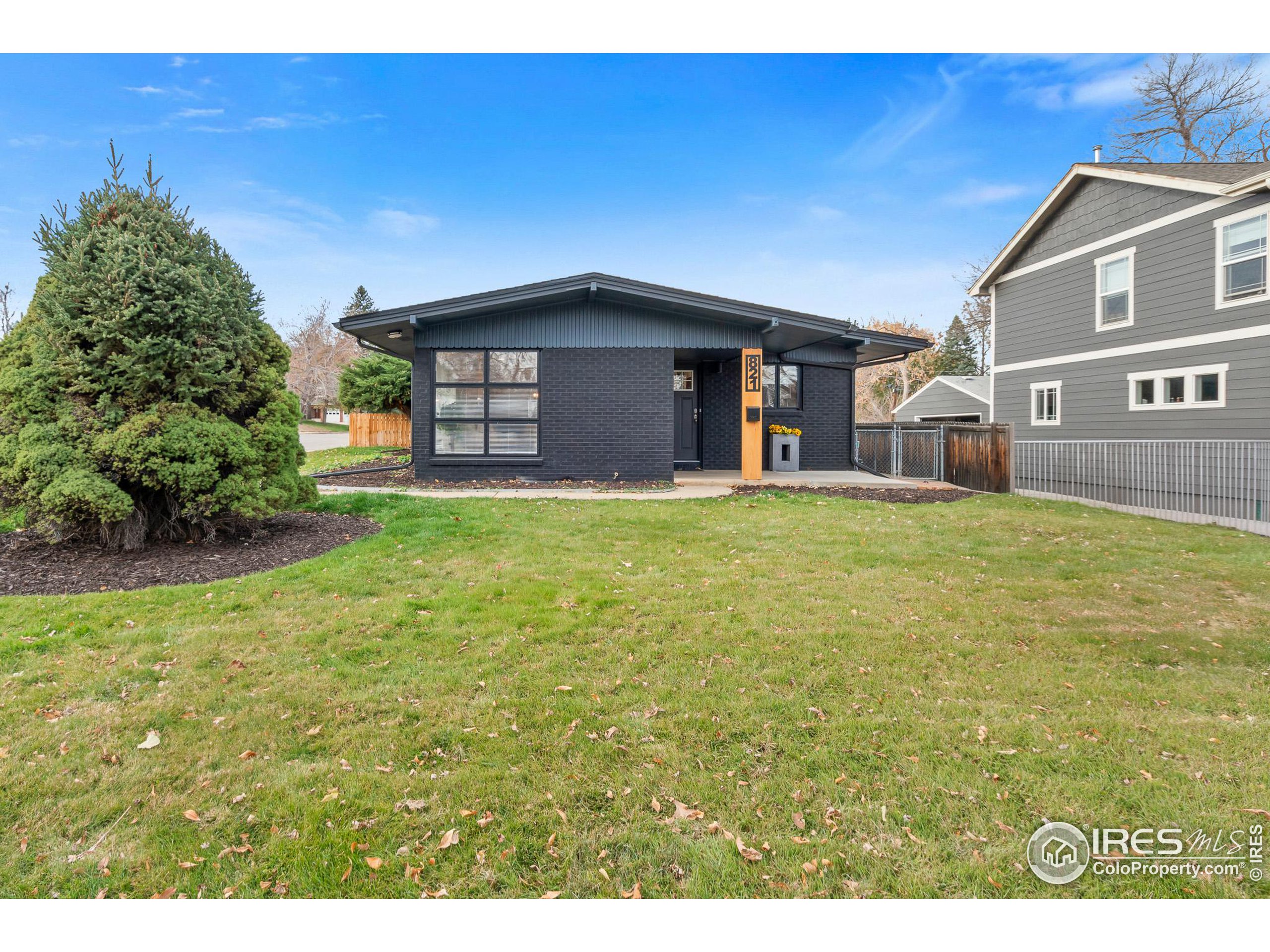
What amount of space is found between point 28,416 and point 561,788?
6.36 metres

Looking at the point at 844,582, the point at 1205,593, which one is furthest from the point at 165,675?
the point at 1205,593

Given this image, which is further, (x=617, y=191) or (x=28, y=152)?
(x=617, y=191)

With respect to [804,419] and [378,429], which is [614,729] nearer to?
[804,419]

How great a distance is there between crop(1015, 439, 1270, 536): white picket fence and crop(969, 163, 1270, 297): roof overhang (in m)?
4.11

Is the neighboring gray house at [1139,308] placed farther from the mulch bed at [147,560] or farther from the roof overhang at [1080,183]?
the mulch bed at [147,560]

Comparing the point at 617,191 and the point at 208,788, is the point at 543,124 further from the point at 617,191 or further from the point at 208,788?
the point at 617,191

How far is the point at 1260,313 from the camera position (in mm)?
10086

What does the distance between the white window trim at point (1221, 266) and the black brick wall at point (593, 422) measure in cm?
959

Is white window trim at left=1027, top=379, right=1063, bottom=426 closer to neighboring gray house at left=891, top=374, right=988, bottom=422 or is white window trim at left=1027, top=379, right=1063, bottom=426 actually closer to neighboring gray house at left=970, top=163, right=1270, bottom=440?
neighboring gray house at left=970, top=163, right=1270, bottom=440

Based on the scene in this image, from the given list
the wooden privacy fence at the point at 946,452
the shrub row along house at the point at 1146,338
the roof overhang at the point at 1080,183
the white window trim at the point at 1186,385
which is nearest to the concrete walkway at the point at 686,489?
the wooden privacy fence at the point at 946,452

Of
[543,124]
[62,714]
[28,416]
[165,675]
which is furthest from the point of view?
[543,124]

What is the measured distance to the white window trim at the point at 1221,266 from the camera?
10094mm

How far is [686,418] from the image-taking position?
15.1 m

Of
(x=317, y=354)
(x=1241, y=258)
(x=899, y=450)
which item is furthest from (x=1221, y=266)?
(x=317, y=354)
